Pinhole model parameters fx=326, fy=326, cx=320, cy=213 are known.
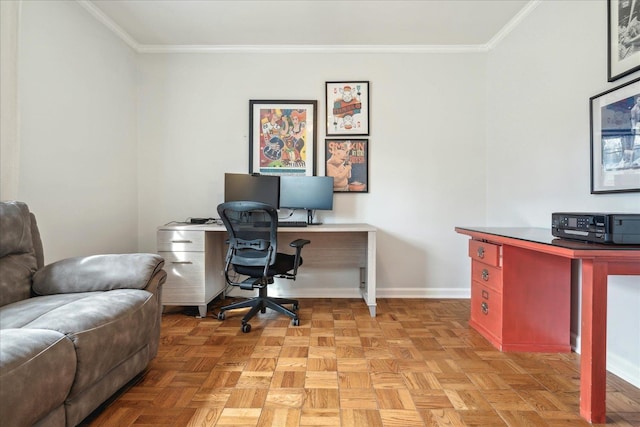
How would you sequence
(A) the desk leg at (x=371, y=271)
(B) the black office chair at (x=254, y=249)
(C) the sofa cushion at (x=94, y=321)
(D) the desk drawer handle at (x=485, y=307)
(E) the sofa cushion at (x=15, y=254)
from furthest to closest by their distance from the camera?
(A) the desk leg at (x=371, y=271), (B) the black office chair at (x=254, y=249), (D) the desk drawer handle at (x=485, y=307), (E) the sofa cushion at (x=15, y=254), (C) the sofa cushion at (x=94, y=321)

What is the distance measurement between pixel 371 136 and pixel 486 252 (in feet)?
5.29

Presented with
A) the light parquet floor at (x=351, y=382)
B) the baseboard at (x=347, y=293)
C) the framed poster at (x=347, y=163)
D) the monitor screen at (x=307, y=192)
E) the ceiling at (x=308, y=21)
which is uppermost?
the ceiling at (x=308, y=21)

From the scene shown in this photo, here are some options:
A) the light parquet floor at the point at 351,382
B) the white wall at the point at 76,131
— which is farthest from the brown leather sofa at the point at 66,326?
the white wall at the point at 76,131

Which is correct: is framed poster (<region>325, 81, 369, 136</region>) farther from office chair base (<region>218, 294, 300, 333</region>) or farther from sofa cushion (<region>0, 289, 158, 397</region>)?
sofa cushion (<region>0, 289, 158, 397</region>)

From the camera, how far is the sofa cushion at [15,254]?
5.15ft

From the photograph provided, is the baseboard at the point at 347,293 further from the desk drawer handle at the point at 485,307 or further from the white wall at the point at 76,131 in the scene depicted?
the white wall at the point at 76,131

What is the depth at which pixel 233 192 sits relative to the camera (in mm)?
3023

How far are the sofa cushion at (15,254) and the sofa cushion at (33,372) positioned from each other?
609mm

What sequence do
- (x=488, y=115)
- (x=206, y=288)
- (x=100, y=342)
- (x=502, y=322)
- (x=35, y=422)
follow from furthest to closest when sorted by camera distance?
(x=488, y=115) → (x=206, y=288) → (x=502, y=322) → (x=100, y=342) → (x=35, y=422)

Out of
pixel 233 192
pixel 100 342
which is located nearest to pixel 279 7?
pixel 233 192

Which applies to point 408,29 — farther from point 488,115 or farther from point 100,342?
point 100,342

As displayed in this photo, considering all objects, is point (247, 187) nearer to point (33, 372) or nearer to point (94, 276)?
point (94, 276)

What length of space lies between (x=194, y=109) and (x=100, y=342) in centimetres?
258

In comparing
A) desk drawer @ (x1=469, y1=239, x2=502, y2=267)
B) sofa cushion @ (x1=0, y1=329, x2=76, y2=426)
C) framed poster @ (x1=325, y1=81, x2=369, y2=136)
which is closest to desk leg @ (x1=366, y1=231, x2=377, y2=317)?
desk drawer @ (x1=469, y1=239, x2=502, y2=267)
